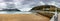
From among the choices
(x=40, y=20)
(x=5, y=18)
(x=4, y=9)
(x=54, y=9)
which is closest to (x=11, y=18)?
(x=5, y=18)

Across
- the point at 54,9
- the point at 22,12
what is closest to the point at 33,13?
the point at 22,12

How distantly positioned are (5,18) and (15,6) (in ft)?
0.57

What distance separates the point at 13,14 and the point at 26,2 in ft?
0.59

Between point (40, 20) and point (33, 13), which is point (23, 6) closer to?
point (33, 13)

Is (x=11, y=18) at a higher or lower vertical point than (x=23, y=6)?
lower

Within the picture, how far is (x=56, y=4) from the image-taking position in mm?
1249

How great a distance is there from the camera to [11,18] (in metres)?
1.15

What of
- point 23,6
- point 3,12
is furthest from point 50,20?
point 3,12

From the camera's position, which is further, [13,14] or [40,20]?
[13,14]

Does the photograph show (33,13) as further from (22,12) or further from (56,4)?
(56,4)

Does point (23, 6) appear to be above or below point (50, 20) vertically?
above

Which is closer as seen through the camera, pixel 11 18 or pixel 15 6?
pixel 11 18

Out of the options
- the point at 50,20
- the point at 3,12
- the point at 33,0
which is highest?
the point at 33,0

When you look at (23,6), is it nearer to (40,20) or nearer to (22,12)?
(22,12)
